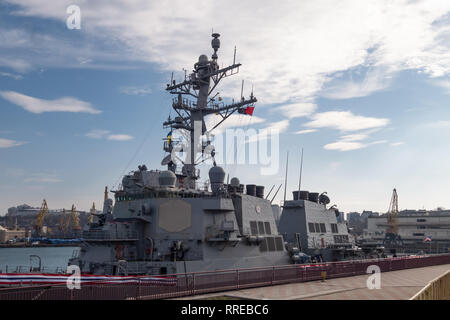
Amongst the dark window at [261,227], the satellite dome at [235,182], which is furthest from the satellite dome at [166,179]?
the dark window at [261,227]

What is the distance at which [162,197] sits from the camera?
21.8 metres

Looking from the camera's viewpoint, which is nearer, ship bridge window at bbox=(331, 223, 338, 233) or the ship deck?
the ship deck

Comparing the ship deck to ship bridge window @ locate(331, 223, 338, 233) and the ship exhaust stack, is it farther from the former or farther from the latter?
ship bridge window @ locate(331, 223, 338, 233)

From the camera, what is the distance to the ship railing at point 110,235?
20.5 meters

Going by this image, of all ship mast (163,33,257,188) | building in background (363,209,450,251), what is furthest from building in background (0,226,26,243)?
ship mast (163,33,257,188)

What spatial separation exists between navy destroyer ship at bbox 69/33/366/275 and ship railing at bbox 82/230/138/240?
0.16 feet

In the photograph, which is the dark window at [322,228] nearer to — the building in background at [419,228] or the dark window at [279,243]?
the dark window at [279,243]

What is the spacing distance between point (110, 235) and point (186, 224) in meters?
3.76

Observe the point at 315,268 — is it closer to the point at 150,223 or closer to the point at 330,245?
the point at 150,223

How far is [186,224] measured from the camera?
21.3 m

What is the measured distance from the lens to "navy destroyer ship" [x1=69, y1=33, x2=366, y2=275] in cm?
2048

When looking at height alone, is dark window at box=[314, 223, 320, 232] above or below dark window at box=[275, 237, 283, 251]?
above

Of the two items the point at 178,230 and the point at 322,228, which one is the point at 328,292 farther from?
the point at 322,228
